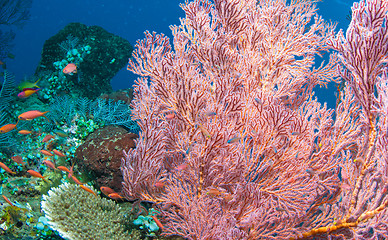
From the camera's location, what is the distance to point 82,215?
3.80 metres

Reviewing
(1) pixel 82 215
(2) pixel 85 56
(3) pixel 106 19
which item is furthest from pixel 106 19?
(1) pixel 82 215

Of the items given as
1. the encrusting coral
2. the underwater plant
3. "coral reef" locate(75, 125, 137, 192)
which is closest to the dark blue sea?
"coral reef" locate(75, 125, 137, 192)

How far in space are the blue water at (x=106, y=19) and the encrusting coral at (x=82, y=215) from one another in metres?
75.7

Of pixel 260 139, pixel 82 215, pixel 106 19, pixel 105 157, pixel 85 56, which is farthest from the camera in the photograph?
pixel 106 19

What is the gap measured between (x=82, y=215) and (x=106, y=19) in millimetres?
104369

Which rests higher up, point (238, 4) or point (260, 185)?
point (238, 4)

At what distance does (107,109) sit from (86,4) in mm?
104432

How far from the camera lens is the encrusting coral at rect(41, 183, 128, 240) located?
3.49 metres

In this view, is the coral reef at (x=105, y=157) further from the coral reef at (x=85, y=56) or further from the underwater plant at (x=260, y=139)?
the coral reef at (x=85, y=56)

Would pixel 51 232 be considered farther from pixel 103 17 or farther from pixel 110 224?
pixel 103 17

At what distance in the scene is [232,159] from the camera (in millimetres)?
3234

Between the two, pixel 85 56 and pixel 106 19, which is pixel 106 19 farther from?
pixel 85 56

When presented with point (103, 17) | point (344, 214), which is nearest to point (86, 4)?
point (103, 17)

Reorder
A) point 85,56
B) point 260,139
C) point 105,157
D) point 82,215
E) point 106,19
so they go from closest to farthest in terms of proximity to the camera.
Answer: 1. point 260,139
2. point 82,215
3. point 105,157
4. point 85,56
5. point 106,19
